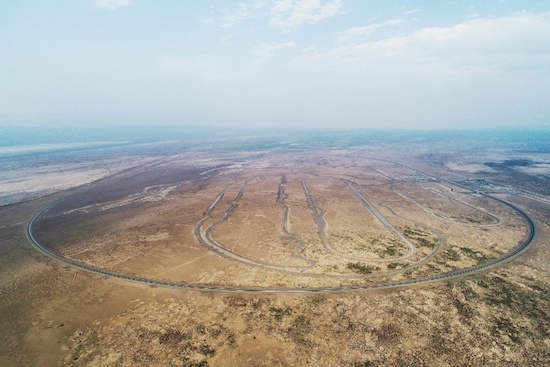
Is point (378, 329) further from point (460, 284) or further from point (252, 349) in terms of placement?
point (460, 284)

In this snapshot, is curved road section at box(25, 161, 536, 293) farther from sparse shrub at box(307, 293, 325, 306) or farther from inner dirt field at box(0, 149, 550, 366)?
sparse shrub at box(307, 293, 325, 306)

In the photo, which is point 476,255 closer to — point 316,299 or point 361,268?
point 361,268

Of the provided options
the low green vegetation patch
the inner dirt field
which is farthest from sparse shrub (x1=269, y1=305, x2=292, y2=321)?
the low green vegetation patch

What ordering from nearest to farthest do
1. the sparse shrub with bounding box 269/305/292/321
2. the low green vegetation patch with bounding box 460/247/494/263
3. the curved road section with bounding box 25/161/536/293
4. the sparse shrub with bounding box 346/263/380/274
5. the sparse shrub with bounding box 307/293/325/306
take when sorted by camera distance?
the sparse shrub with bounding box 269/305/292/321 < the sparse shrub with bounding box 307/293/325/306 < the curved road section with bounding box 25/161/536/293 < the sparse shrub with bounding box 346/263/380/274 < the low green vegetation patch with bounding box 460/247/494/263

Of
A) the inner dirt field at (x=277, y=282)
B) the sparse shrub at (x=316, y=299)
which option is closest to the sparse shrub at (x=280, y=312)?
the inner dirt field at (x=277, y=282)

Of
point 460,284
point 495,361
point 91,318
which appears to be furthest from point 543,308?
point 91,318

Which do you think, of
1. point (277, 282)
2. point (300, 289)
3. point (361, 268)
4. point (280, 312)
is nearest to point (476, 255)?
point (361, 268)

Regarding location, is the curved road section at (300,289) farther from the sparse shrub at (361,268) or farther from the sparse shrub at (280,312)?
the sparse shrub at (361,268)

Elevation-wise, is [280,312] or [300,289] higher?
[300,289]
